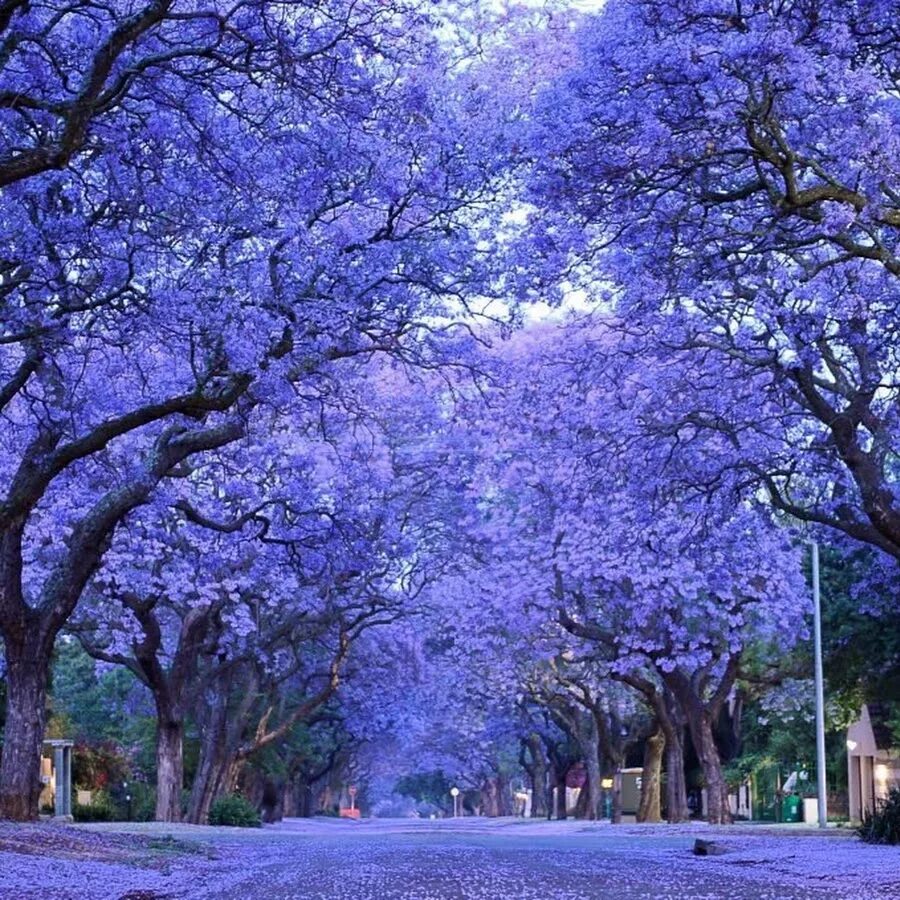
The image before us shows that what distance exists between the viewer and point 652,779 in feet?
155

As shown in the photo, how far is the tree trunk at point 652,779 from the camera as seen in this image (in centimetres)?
4625

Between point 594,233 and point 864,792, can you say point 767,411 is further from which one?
→ point 864,792

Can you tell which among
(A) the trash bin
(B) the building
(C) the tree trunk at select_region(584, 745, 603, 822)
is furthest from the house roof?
(C) the tree trunk at select_region(584, 745, 603, 822)

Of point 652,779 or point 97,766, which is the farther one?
point 97,766

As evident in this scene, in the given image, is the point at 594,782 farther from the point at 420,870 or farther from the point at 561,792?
the point at 420,870

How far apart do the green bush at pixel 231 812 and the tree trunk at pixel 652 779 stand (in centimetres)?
1195

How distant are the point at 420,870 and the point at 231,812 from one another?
23951 millimetres

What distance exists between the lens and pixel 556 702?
2096 inches

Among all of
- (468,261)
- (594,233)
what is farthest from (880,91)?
(468,261)

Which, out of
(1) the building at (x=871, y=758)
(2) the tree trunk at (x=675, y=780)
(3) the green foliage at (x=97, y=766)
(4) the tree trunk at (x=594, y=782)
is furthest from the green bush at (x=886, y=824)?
(4) the tree trunk at (x=594, y=782)

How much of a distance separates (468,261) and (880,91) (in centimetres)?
734

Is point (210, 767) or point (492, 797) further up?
point (210, 767)

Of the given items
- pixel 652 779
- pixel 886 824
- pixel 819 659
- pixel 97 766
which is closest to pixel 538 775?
pixel 652 779

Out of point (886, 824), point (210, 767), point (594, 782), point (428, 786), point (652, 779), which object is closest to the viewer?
point (886, 824)
